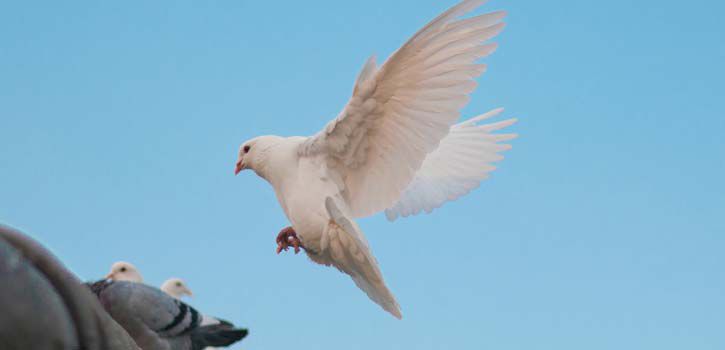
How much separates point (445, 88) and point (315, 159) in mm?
1660

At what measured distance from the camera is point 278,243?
28.9 feet

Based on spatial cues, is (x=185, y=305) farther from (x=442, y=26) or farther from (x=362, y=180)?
Answer: (x=442, y=26)

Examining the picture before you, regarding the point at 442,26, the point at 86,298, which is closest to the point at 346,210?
the point at 442,26

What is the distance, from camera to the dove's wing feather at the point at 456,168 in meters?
10.9

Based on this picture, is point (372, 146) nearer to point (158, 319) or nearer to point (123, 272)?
point (158, 319)

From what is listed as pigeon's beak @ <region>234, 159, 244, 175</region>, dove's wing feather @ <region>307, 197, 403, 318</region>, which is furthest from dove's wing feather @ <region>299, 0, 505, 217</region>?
pigeon's beak @ <region>234, 159, 244, 175</region>

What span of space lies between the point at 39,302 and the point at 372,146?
7.65 m

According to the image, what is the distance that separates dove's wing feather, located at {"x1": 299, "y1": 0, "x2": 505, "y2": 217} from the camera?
726 cm

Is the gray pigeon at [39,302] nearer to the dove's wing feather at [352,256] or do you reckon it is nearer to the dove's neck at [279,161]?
the dove's wing feather at [352,256]

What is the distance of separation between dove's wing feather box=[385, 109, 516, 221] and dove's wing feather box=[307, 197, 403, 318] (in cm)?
216

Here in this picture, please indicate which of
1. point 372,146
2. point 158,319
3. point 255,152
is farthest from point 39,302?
point 255,152

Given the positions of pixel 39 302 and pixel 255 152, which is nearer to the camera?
pixel 39 302

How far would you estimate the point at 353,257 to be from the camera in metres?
8.35

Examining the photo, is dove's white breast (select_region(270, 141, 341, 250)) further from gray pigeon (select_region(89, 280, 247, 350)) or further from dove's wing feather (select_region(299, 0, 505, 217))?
gray pigeon (select_region(89, 280, 247, 350))
